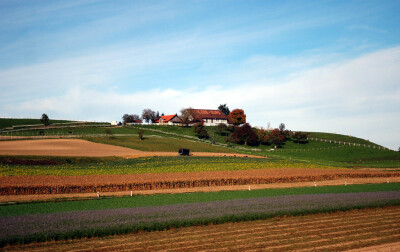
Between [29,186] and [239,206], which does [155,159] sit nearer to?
[29,186]

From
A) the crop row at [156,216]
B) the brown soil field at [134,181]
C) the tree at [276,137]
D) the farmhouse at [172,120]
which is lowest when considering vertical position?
the brown soil field at [134,181]

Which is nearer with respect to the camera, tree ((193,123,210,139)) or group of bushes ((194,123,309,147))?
group of bushes ((194,123,309,147))

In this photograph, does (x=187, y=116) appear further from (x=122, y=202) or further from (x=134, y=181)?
(x=122, y=202)

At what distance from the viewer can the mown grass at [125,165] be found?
52.8 m

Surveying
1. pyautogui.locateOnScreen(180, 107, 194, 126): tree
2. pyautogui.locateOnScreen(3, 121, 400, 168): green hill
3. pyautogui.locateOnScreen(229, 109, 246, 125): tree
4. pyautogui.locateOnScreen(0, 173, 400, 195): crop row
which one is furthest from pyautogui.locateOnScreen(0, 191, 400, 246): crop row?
pyautogui.locateOnScreen(229, 109, 246, 125): tree

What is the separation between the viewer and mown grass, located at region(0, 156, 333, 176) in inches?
2081

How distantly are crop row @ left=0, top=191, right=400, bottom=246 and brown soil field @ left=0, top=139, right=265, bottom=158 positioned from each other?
47.4 meters

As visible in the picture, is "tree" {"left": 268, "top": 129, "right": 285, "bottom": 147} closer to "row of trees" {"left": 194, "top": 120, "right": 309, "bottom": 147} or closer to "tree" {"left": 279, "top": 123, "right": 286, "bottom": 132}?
"row of trees" {"left": 194, "top": 120, "right": 309, "bottom": 147}

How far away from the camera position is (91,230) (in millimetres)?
21531

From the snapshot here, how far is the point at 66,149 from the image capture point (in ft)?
256

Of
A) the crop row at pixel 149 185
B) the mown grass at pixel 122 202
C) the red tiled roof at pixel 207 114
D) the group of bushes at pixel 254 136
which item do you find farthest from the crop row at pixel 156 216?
the red tiled roof at pixel 207 114

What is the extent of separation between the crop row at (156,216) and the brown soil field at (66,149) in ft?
156

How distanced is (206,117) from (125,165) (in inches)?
3763

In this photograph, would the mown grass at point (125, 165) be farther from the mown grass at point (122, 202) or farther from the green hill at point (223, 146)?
the mown grass at point (122, 202)
